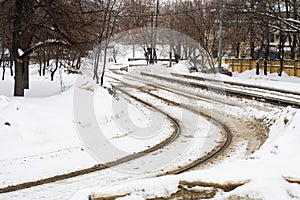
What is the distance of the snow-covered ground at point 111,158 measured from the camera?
16.4 ft

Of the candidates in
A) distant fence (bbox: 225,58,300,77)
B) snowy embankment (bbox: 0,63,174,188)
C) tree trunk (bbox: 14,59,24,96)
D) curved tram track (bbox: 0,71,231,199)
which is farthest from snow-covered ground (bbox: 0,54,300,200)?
distant fence (bbox: 225,58,300,77)

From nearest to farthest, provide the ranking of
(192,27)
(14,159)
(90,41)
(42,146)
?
1. (14,159)
2. (42,146)
3. (90,41)
4. (192,27)

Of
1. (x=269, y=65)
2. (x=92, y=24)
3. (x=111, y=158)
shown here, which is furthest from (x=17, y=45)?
(x=269, y=65)

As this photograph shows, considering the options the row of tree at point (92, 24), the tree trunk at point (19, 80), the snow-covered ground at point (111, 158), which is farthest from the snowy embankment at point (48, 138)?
the row of tree at point (92, 24)

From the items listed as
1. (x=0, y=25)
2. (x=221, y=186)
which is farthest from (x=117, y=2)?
(x=221, y=186)

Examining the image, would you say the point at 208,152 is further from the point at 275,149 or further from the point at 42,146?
the point at 42,146

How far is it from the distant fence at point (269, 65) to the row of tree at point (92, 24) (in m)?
1.37

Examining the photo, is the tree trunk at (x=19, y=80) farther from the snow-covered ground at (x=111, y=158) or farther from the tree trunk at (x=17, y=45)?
the snow-covered ground at (x=111, y=158)

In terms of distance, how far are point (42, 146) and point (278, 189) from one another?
7.00m

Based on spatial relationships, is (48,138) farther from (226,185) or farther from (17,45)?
(226,185)

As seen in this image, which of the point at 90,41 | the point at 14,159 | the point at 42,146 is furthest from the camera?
the point at 90,41

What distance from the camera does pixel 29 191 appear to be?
285 inches

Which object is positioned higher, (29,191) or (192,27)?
(192,27)

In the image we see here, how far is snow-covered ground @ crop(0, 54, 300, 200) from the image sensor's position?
501 centimetres
